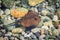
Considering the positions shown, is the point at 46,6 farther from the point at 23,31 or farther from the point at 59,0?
the point at 23,31

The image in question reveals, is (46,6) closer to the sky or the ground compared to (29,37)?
closer to the sky

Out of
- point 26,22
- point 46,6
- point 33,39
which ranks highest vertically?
point 46,6

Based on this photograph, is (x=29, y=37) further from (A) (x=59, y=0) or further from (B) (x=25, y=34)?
(A) (x=59, y=0)

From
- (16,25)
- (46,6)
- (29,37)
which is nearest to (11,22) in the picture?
(16,25)

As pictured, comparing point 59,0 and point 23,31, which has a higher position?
point 59,0

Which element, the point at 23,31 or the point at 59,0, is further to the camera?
the point at 59,0

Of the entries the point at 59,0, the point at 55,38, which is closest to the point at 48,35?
the point at 55,38
